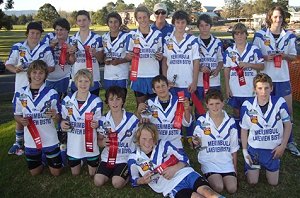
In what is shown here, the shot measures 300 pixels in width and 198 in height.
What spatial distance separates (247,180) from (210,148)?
81 centimetres

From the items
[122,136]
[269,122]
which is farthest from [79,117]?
[269,122]

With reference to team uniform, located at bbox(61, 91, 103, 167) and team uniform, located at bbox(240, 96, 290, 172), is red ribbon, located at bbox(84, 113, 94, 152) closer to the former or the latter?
team uniform, located at bbox(61, 91, 103, 167)

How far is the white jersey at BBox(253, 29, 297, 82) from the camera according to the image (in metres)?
6.35

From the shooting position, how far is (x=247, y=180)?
5.56 m

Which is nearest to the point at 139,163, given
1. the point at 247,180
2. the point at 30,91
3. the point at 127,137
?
the point at 127,137

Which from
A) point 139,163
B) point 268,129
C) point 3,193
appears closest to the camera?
point 139,163

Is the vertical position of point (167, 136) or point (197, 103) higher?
point (197, 103)

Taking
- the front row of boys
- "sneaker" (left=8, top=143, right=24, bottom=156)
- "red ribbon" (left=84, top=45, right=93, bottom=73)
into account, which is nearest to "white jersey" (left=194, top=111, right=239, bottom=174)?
the front row of boys

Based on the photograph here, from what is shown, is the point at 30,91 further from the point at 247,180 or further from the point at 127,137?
the point at 247,180

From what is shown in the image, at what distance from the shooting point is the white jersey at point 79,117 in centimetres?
559

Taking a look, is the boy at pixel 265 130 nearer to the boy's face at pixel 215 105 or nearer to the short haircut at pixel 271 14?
the boy's face at pixel 215 105

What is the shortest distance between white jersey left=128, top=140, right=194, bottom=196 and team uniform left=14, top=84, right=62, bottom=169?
1.39 metres

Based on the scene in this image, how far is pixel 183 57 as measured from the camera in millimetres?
6188

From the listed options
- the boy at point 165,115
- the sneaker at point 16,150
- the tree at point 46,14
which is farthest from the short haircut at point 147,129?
the tree at point 46,14
